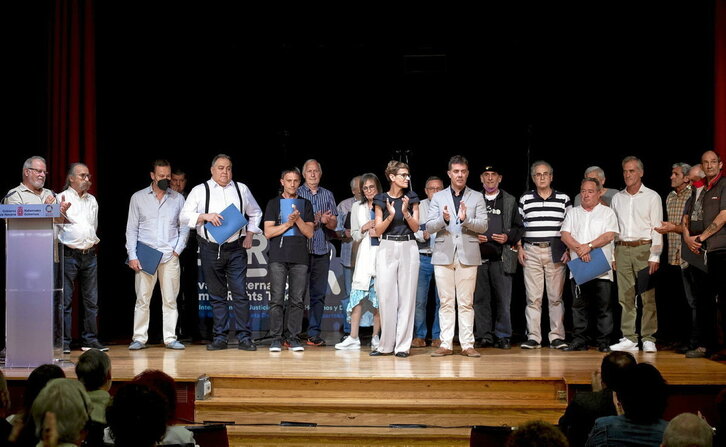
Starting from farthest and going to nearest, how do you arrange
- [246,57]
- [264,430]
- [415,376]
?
1. [246,57]
2. [415,376]
3. [264,430]

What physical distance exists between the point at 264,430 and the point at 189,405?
1.98ft

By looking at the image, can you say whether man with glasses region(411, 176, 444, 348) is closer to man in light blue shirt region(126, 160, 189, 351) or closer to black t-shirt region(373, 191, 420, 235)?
black t-shirt region(373, 191, 420, 235)

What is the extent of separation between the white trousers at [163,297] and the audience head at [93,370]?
376cm

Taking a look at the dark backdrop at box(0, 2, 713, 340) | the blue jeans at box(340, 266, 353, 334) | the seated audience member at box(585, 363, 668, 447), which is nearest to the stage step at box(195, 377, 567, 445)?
the seated audience member at box(585, 363, 668, 447)

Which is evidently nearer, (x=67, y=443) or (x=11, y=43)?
(x=67, y=443)

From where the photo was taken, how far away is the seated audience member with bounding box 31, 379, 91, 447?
265 centimetres

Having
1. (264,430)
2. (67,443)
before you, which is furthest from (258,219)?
(67,443)

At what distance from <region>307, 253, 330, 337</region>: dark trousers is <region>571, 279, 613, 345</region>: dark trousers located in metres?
2.24

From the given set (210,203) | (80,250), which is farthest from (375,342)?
(80,250)

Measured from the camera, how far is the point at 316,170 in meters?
7.34

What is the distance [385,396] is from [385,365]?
0.55 m

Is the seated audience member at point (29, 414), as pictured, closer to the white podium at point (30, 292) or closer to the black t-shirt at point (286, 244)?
the white podium at point (30, 292)

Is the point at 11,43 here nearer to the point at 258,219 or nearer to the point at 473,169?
the point at 258,219

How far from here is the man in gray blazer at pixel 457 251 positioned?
21.0 feet
